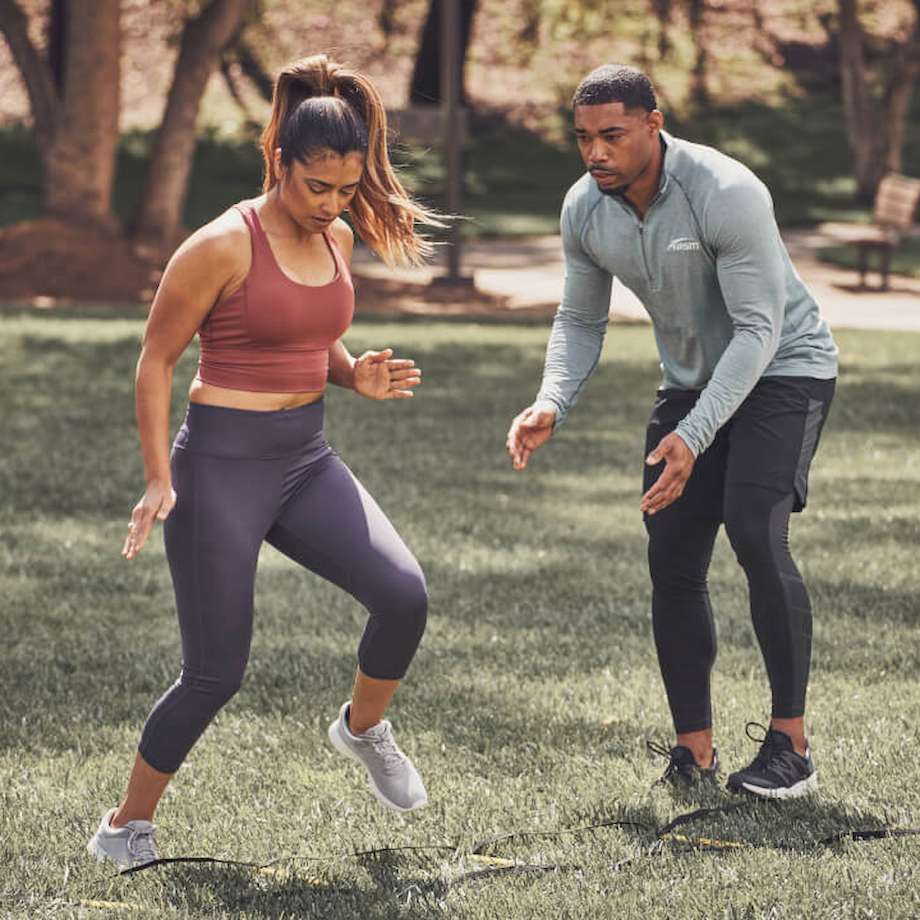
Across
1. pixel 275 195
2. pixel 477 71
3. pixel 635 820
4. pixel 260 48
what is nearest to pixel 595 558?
pixel 635 820

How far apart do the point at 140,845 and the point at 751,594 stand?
1.71 meters

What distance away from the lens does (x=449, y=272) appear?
2005 cm

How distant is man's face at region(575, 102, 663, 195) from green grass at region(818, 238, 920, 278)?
17.9 metres

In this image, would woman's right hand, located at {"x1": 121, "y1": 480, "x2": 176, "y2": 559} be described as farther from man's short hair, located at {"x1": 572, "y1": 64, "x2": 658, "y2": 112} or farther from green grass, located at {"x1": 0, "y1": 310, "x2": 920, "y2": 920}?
man's short hair, located at {"x1": 572, "y1": 64, "x2": 658, "y2": 112}

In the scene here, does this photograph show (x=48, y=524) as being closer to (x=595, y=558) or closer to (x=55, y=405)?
(x=595, y=558)

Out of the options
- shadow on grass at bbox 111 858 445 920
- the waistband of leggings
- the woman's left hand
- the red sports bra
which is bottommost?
shadow on grass at bbox 111 858 445 920

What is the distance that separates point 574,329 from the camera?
5.10 meters

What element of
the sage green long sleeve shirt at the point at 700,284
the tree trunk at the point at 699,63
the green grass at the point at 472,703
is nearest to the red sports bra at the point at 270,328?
the sage green long sleeve shirt at the point at 700,284

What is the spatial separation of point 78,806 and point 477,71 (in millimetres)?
39793

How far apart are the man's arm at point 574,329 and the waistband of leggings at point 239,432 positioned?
0.86m

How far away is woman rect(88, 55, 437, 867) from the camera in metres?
4.12

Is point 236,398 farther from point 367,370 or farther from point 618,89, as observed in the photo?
point 618,89

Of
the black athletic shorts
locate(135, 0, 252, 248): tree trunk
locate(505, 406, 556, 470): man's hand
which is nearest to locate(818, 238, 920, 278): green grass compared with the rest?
locate(135, 0, 252, 248): tree trunk

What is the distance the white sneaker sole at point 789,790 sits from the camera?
191 inches
